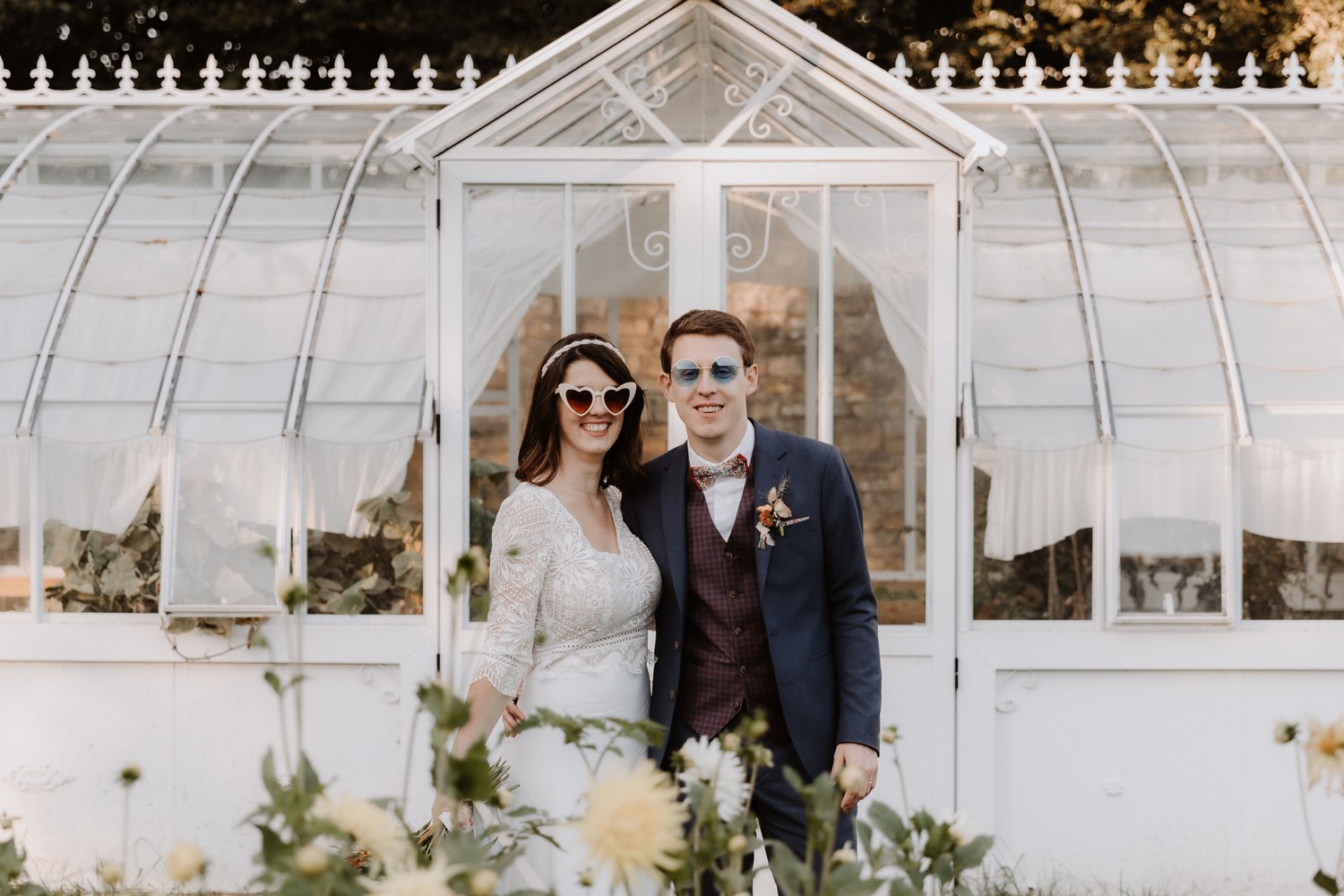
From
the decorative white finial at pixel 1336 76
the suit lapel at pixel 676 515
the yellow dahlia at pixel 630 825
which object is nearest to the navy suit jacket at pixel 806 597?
the suit lapel at pixel 676 515

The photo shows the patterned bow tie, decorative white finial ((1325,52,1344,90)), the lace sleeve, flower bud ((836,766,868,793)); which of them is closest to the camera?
flower bud ((836,766,868,793))

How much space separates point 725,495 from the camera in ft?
9.31

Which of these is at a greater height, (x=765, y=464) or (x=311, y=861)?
(x=765, y=464)

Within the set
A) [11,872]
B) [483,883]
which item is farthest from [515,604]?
[483,883]

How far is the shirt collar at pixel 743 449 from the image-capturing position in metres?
2.86

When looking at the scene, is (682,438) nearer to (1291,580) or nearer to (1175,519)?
(1175,519)

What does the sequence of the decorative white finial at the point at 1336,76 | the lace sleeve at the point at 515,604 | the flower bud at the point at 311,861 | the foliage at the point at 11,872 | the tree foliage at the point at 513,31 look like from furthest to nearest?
the tree foliage at the point at 513,31 < the decorative white finial at the point at 1336,76 < the lace sleeve at the point at 515,604 < the foliage at the point at 11,872 < the flower bud at the point at 311,861

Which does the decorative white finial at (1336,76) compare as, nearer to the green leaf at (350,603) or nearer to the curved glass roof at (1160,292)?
the curved glass roof at (1160,292)

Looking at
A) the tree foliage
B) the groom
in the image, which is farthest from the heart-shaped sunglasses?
the tree foliage

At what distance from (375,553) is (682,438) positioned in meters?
1.18

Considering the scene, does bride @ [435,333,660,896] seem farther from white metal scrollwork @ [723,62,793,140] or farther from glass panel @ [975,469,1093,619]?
glass panel @ [975,469,1093,619]

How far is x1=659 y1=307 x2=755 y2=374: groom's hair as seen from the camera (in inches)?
108

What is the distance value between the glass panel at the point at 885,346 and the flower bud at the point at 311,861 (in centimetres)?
347

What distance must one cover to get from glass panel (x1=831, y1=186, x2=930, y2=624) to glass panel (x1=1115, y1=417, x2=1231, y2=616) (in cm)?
73
